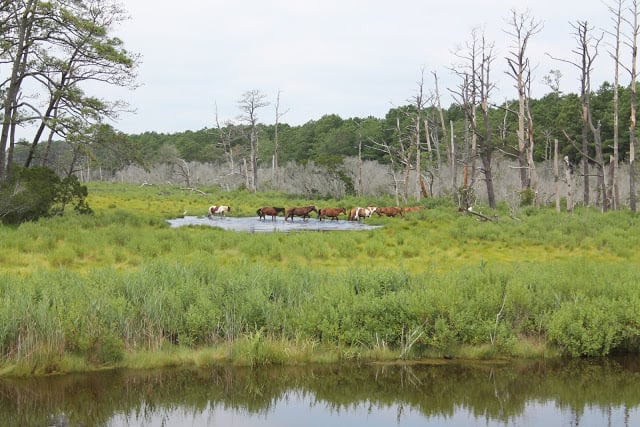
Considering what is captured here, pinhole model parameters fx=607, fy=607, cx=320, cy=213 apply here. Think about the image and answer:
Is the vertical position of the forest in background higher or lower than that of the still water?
higher

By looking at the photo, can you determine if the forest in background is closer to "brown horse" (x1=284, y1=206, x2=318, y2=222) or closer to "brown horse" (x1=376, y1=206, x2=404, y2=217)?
"brown horse" (x1=376, y1=206, x2=404, y2=217)

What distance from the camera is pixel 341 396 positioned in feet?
26.5

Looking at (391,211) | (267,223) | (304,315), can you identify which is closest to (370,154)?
(391,211)

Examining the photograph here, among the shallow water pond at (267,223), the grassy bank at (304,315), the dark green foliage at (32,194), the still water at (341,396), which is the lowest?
the still water at (341,396)

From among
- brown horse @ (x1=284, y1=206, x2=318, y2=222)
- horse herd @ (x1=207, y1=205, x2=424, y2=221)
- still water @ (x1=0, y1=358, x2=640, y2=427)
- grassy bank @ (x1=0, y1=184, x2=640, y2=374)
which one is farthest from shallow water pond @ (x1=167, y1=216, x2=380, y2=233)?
still water @ (x1=0, y1=358, x2=640, y2=427)

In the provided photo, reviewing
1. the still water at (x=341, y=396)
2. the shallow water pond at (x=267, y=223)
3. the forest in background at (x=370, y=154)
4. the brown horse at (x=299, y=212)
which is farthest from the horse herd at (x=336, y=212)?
the still water at (x=341, y=396)

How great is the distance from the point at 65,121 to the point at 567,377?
65.3 ft

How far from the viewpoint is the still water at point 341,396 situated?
7.36 meters

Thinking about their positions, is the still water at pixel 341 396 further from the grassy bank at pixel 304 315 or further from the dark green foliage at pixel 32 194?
the dark green foliage at pixel 32 194

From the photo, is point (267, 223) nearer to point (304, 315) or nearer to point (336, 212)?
point (336, 212)

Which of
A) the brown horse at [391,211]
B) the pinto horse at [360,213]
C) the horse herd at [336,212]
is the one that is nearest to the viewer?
the brown horse at [391,211]

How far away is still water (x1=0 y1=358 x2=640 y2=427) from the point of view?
736 centimetres

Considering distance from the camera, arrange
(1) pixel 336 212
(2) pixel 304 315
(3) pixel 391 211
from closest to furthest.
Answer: (2) pixel 304 315
(3) pixel 391 211
(1) pixel 336 212

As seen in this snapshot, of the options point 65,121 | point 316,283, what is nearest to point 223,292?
point 316,283
